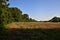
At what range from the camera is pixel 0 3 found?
20406mm
